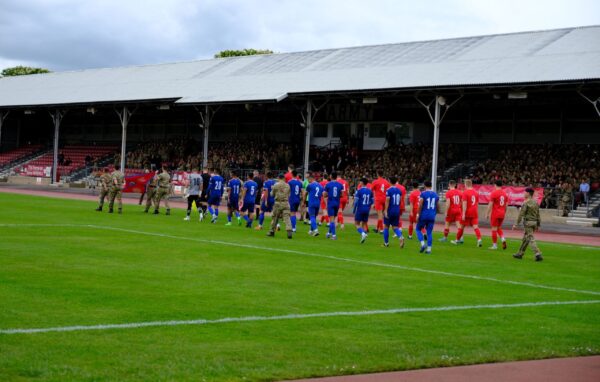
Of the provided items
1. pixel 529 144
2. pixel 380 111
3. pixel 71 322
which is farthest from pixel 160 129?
pixel 71 322

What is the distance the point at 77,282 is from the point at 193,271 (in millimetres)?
2631

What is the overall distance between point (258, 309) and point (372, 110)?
41976 millimetres

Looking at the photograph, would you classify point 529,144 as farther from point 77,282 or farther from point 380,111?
point 77,282

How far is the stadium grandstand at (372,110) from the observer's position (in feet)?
128

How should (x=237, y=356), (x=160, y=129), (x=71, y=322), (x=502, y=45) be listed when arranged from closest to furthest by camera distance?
(x=237, y=356) → (x=71, y=322) → (x=502, y=45) → (x=160, y=129)

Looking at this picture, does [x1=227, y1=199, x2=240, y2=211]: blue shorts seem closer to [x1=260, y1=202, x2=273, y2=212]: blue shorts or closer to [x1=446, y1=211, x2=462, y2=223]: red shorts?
[x1=260, y1=202, x2=273, y2=212]: blue shorts

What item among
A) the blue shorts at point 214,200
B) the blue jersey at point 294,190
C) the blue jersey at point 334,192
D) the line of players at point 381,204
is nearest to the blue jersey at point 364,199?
the line of players at point 381,204

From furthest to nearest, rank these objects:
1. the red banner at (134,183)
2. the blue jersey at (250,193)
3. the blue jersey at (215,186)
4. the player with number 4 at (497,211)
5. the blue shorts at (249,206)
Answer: the red banner at (134,183)
the blue jersey at (215,186)
the blue shorts at (249,206)
the blue jersey at (250,193)
the player with number 4 at (497,211)

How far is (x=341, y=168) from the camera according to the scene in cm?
4944

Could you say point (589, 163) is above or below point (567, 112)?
below

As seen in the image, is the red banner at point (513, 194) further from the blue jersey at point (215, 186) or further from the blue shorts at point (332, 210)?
the blue shorts at point (332, 210)

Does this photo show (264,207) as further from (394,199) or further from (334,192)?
(394,199)

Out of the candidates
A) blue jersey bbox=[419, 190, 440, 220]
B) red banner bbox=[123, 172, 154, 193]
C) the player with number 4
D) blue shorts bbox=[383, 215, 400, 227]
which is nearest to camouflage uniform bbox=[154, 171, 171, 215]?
blue shorts bbox=[383, 215, 400, 227]

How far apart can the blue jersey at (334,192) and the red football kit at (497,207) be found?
4.55 meters
